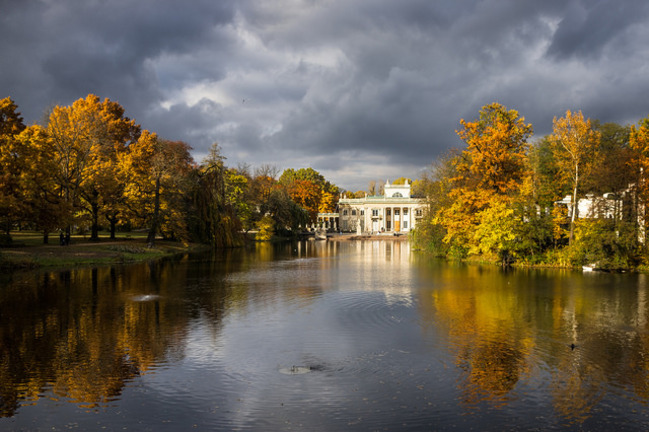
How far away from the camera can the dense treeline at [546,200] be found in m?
38.4

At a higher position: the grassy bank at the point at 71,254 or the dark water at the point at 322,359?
the grassy bank at the point at 71,254

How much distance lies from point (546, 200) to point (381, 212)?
330 feet

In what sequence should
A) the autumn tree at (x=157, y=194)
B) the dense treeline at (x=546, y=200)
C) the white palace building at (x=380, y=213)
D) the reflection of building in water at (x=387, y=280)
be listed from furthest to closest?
the white palace building at (x=380, y=213), the autumn tree at (x=157, y=194), the dense treeline at (x=546, y=200), the reflection of building in water at (x=387, y=280)

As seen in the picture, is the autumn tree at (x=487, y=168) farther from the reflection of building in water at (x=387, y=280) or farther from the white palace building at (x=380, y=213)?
the white palace building at (x=380, y=213)

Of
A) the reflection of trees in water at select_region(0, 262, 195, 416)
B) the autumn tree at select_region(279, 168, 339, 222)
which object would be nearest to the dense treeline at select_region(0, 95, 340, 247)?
the reflection of trees in water at select_region(0, 262, 195, 416)

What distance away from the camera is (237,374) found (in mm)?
13789

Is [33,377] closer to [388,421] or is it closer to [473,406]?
[388,421]

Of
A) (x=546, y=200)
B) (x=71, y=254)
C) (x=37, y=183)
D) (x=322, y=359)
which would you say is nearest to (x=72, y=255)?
(x=71, y=254)

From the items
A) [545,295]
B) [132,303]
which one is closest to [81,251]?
[132,303]

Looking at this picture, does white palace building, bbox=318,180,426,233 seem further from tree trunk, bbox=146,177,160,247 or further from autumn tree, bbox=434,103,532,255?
autumn tree, bbox=434,103,532,255

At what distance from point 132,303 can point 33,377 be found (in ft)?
36.2

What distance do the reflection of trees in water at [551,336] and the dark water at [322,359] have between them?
0.24 feet

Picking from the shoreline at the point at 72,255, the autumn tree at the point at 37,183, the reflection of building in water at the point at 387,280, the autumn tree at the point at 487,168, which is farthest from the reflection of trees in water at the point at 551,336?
the autumn tree at the point at 37,183

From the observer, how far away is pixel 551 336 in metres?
18.0
